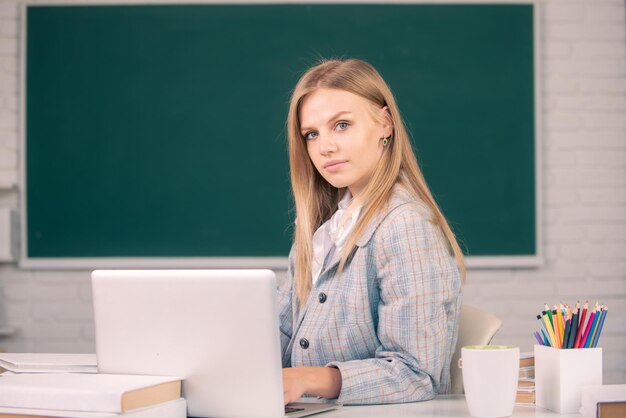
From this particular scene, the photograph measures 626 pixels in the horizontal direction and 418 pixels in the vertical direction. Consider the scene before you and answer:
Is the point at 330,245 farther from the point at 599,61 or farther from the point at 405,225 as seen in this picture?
the point at 599,61

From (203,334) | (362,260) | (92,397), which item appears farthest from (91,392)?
(362,260)

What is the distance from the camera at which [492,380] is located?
1131 mm

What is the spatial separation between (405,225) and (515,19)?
2.16 metres

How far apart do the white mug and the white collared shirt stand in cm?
49

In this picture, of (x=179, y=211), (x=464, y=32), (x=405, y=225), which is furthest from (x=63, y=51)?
(x=405, y=225)

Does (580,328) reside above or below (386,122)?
below

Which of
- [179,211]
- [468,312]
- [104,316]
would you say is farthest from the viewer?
[179,211]

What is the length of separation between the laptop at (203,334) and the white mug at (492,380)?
0.79 ft

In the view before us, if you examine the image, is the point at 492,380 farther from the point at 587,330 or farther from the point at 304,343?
the point at 304,343

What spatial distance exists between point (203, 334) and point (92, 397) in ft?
0.56

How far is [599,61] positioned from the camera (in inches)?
132

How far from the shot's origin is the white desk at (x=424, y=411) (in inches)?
46.4

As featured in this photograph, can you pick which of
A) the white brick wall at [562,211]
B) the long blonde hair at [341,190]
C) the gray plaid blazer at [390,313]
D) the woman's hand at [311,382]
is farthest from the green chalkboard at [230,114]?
the woman's hand at [311,382]

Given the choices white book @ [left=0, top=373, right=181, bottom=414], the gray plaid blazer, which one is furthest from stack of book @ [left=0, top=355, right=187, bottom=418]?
the gray plaid blazer
